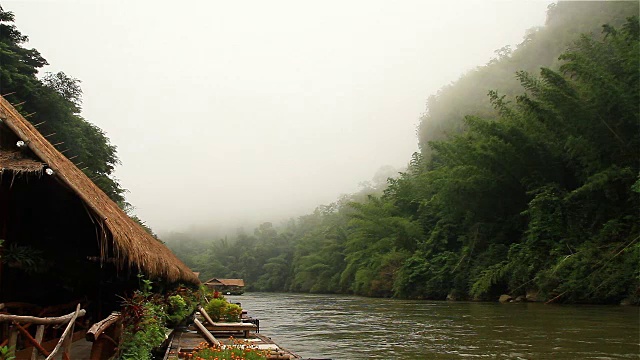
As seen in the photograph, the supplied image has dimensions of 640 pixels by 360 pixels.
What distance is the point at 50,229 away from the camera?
7.20 m

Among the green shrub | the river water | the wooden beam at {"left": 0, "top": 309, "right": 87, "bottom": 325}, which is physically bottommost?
the river water

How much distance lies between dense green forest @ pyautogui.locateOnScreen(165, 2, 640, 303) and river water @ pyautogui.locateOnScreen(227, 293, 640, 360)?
238cm

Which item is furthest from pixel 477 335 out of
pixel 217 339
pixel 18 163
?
pixel 18 163

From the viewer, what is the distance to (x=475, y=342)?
11.6 m

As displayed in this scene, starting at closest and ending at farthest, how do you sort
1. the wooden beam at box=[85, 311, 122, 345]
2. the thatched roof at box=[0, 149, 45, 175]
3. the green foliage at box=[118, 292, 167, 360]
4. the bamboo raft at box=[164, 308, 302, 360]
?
the wooden beam at box=[85, 311, 122, 345] < the thatched roof at box=[0, 149, 45, 175] < the green foliage at box=[118, 292, 167, 360] < the bamboo raft at box=[164, 308, 302, 360]

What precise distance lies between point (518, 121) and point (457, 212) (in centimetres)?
726

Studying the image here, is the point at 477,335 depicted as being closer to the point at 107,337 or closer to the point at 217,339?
the point at 217,339

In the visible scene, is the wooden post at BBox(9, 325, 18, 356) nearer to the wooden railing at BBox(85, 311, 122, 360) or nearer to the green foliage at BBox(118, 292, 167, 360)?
the wooden railing at BBox(85, 311, 122, 360)

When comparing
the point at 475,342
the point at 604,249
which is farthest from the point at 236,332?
the point at 604,249

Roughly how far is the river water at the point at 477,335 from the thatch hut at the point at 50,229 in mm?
4768

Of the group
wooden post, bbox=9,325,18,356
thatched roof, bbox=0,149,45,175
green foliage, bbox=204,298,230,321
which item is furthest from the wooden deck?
wooden post, bbox=9,325,18,356

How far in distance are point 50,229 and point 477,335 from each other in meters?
9.90

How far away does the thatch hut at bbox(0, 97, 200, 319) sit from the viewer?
16.6 feet

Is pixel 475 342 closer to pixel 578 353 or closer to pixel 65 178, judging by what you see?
pixel 578 353
